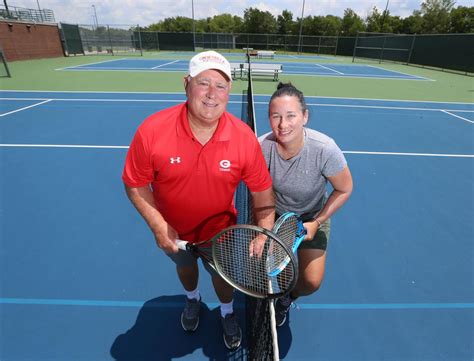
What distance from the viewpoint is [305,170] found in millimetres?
2348

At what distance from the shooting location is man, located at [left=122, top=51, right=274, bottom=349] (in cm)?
186

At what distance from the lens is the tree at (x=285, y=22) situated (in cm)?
6591

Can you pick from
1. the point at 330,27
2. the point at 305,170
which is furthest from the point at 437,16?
the point at 305,170

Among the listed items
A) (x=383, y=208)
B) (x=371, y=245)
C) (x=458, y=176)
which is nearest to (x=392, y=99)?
(x=458, y=176)

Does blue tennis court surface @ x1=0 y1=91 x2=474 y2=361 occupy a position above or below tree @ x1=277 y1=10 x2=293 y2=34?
below

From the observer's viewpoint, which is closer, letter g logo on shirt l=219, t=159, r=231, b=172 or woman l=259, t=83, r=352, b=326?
letter g logo on shirt l=219, t=159, r=231, b=172

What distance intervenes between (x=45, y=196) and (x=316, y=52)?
47.6 m

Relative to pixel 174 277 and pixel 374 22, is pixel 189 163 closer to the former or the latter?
pixel 174 277

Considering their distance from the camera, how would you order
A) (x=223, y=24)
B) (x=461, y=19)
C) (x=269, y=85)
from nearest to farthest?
(x=269, y=85)
(x=461, y=19)
(x=223, y=24)

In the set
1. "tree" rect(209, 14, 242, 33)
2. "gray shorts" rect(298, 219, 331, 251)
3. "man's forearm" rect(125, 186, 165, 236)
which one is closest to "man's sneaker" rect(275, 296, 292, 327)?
"gray shorts" rect(298, 219, 331, 251)

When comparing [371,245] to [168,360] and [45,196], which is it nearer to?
[168,360]

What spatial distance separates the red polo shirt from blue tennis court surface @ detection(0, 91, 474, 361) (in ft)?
4.47

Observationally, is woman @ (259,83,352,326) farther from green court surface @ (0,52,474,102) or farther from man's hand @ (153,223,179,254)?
green court surface @ (0,52,474,102)

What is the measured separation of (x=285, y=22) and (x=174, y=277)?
7455 cm
